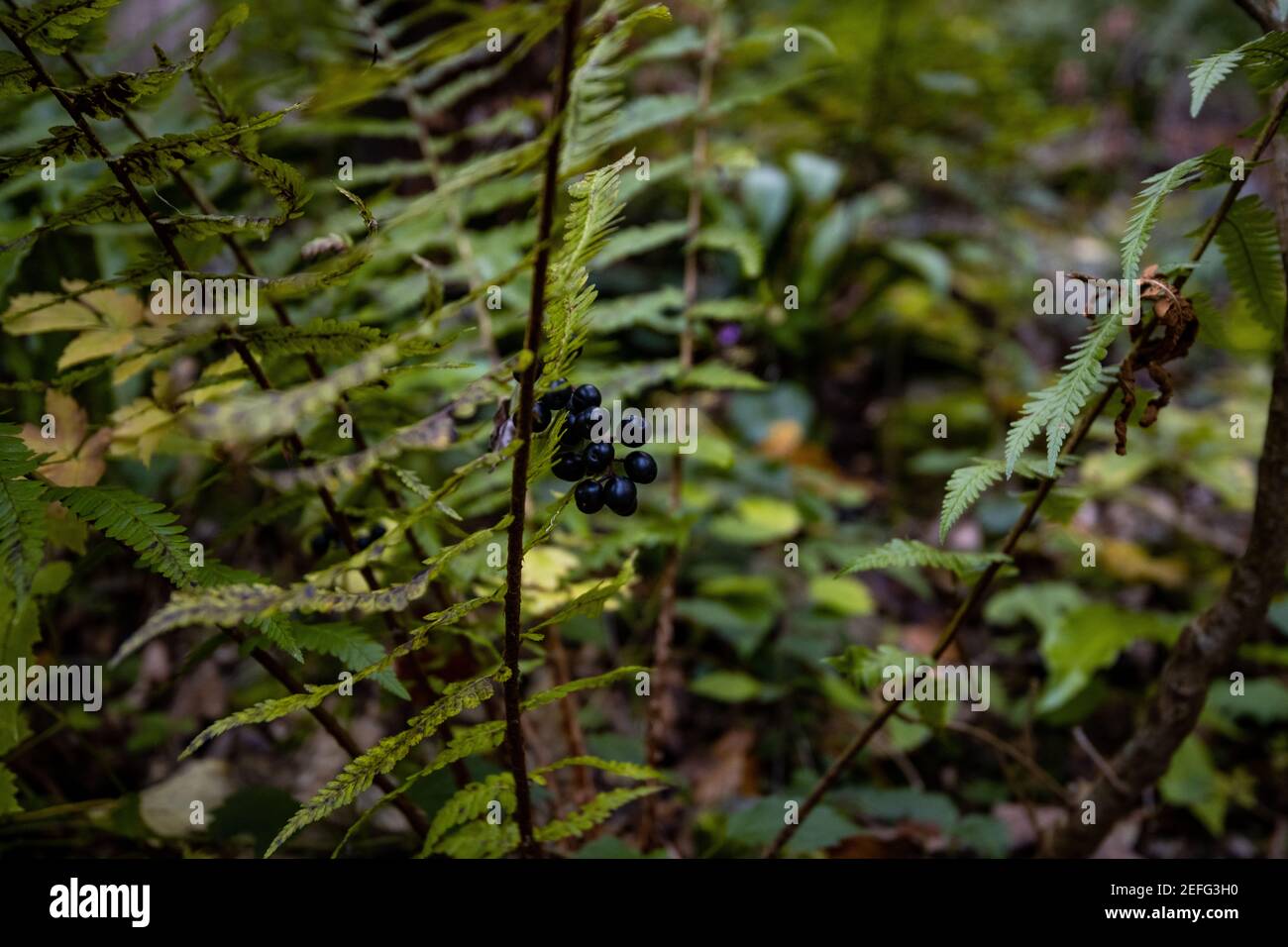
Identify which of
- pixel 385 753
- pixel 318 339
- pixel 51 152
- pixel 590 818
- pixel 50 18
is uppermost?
pixel 50 18

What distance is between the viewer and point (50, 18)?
35.8 inches

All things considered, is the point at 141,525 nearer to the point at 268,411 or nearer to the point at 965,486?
the point at 268,411

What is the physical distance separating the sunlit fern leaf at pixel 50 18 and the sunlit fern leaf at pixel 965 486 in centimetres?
116

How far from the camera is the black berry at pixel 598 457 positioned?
0.98 meters

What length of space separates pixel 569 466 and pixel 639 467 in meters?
0.09

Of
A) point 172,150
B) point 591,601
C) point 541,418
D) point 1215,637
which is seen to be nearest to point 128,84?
point 172,150

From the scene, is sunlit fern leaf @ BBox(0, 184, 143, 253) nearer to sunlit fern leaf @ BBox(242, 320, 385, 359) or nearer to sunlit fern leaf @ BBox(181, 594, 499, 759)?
sunlit fern leaf @ BBox(242, 320, 385, 359)

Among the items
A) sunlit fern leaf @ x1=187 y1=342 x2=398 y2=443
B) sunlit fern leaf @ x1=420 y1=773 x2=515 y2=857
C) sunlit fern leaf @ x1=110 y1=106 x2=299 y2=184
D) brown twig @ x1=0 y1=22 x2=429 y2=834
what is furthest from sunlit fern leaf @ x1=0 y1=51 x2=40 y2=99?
sunlit fern leaf @ x1=420 y1=773 x2=515 y2=857

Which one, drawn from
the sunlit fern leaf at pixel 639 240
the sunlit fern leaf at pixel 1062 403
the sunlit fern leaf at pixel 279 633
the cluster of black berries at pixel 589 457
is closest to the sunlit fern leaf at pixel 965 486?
the sunlit fern leaf at pixel 1062 403

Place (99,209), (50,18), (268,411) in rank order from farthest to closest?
(99,209)
(50,18)
(268,411)

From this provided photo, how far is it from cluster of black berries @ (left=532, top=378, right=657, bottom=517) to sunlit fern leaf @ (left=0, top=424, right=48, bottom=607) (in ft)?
1.89
